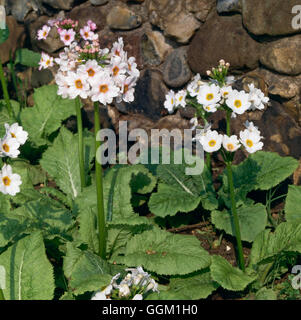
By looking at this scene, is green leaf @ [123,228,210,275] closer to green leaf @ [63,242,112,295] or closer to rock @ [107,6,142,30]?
green leaf @ [63,242,112,295]

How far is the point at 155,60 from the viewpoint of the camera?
3850mm

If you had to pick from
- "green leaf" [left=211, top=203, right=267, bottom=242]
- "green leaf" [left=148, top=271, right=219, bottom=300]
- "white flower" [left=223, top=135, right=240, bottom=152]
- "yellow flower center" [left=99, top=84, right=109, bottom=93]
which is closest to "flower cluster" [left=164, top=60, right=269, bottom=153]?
"white flower" [left=223, top=135, right=240, bottom=152]

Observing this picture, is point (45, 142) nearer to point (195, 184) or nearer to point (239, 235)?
point (195, 184)

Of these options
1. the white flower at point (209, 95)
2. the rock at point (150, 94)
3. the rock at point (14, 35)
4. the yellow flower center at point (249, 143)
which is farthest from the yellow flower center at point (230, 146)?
the rock at point (14, 35)

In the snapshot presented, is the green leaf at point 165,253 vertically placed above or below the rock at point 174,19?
below

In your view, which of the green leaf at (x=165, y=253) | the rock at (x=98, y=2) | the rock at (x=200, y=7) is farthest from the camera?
the rock at (x=98, y=2)

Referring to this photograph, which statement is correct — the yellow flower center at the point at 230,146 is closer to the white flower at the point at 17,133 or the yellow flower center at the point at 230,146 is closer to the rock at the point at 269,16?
the white flower at the point at 17,133

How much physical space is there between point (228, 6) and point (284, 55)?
1.71 ft

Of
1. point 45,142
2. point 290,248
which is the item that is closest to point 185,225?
point 290,248

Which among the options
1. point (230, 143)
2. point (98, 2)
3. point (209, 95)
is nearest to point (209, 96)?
point (209, 95)

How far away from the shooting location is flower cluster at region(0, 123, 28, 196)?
1.97 metres

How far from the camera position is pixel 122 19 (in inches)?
155

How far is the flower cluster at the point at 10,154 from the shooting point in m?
1.97

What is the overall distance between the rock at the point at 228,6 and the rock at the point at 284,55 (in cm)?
32
